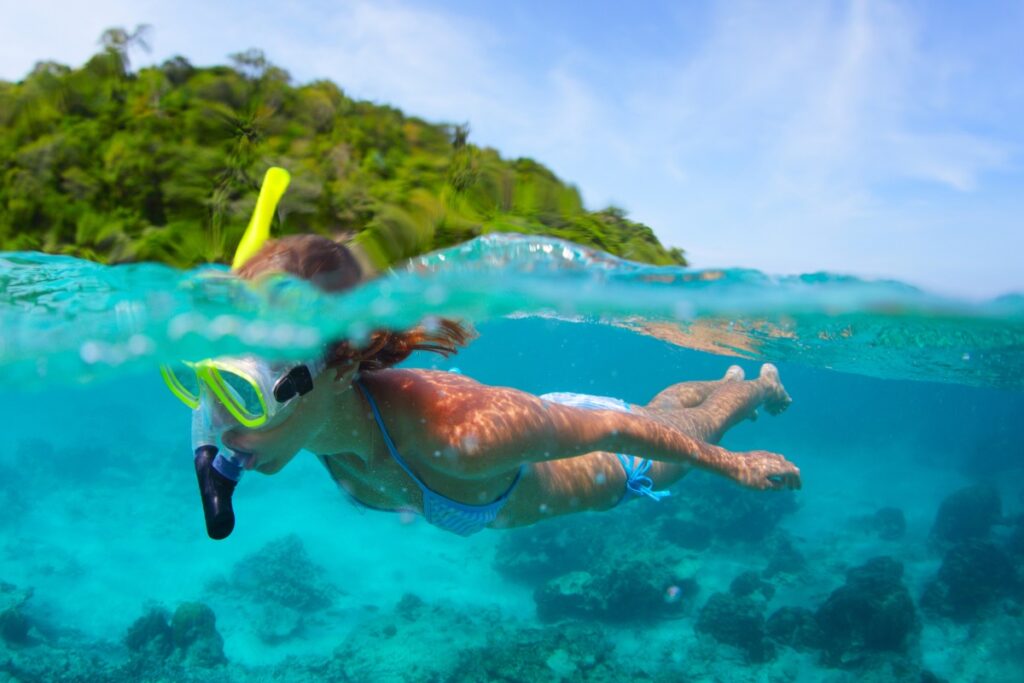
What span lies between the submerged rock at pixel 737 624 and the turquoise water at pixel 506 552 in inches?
1.7

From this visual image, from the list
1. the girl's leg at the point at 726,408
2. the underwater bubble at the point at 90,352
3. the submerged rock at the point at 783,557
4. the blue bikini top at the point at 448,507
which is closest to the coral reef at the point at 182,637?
the underwater bubble at the point at 90,352

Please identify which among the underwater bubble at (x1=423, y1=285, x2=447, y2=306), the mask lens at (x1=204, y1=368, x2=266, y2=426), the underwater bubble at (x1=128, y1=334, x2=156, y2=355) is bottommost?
the underwater bubble at (x1=128, y1=334, x2=156, y2=355)

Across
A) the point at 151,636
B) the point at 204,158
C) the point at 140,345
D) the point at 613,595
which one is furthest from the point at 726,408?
the point at 151,636

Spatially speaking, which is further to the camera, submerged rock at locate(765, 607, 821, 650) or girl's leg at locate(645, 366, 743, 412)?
submerged rock at locate(765, 607, 821, 650)

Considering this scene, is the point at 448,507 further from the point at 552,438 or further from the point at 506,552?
the point at 506,552

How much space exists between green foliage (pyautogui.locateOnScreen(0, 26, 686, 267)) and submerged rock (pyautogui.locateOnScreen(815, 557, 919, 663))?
12.2 metres

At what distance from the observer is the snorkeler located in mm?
3035

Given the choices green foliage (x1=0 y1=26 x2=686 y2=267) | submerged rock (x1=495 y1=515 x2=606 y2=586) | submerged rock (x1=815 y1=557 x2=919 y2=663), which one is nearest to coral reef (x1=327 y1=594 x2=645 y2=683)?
submerged rock (x1=495 y1=515 x2=606 y2=586)

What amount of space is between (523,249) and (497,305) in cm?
383

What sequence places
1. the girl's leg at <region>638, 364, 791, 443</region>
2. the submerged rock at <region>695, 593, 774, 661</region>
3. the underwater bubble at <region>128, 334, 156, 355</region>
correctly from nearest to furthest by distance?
the girl's leg at <region>638, 364, 791, 443</region> → the underwater bubble at <region>128, 334, 156, 355</region> → the submerged rock at <region>695, 593, 774, 661</region>

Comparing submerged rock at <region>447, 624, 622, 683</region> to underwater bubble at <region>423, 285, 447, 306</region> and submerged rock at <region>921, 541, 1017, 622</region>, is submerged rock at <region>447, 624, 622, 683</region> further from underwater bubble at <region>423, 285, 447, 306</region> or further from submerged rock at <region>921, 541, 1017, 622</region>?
submerged rock at <region>921, 541, 1017, 622</region>

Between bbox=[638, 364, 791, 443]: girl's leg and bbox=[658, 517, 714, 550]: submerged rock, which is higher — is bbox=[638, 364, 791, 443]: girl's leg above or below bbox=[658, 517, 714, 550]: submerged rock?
above

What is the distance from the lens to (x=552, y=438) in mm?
3779

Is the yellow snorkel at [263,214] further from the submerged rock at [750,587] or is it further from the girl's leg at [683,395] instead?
the submerged rock at [750,587]
